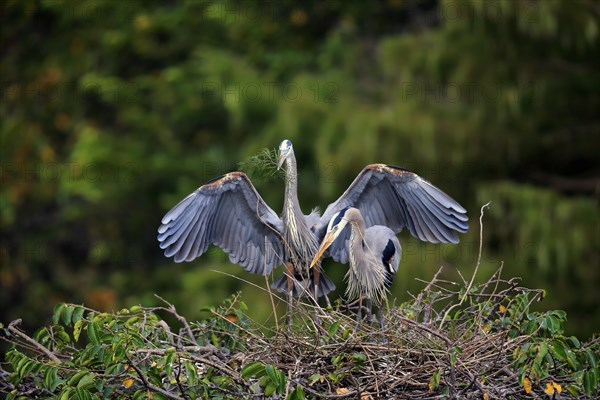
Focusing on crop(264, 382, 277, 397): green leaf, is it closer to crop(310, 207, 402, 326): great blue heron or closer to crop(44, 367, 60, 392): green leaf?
crop(44, 367, 60, 392): green leaf

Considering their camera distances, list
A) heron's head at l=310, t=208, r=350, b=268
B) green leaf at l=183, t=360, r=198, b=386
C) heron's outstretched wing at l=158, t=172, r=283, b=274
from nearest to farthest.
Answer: green leaf at l=183, t=360, r=198, b=386 → heron's head at l=310, t=208, r=350, b=268 → heron's outstretched wing at l=158, t=172, r=283, b=274

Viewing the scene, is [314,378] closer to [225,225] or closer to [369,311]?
[369,311]

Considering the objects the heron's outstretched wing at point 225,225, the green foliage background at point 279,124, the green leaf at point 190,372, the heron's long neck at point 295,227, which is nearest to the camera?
the green leaf at point 190,372

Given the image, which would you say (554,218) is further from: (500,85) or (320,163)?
(320,163)

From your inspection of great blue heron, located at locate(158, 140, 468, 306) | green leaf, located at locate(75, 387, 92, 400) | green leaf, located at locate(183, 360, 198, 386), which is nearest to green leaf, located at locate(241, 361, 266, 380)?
green leaf, located at locate(183, 360, 198, 386)

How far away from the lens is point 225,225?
22.2ft

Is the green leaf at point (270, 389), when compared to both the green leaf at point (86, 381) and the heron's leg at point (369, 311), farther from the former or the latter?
the heron's leg at point (369, 311)

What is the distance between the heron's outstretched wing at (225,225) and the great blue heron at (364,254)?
13.8 inches

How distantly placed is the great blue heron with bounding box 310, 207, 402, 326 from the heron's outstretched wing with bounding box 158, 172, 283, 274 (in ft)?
1.15

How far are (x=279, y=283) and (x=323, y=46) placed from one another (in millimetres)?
7352

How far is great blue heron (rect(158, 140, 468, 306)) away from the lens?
6.43 metres

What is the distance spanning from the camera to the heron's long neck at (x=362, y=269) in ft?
19.9

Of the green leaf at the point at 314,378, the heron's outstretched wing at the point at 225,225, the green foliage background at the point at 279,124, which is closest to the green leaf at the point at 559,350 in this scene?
the green leaf at the point at 314,378

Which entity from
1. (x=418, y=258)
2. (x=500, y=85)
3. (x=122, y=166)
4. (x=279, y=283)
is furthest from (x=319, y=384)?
(x=122, y=166)
